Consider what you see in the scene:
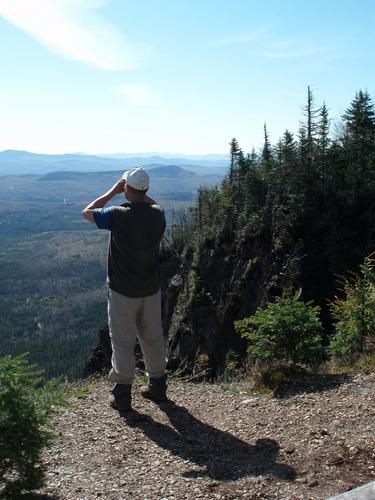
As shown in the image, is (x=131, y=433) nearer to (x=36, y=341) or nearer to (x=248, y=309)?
(x=248, y=309)

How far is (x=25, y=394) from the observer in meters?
4.36

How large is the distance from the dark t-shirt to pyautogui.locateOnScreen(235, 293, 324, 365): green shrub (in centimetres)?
198

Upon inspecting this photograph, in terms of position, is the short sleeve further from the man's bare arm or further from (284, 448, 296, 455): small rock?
(284, 448, 296, 455): small rock

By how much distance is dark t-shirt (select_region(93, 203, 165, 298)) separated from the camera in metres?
6.21

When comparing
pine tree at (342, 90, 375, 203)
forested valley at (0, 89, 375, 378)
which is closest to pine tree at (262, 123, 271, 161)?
forested valley at (0, 89, 375, 378)

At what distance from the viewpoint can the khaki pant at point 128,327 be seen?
6.42 metres

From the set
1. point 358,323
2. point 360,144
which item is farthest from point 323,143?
point 358,323

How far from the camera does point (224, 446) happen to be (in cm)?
546

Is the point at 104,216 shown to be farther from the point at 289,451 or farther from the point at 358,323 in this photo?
the point at 358,323

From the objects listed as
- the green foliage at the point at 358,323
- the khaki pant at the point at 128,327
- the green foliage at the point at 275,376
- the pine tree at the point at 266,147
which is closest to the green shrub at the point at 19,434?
the khaki pant at the point at 128,327

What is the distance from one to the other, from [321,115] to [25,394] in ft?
143

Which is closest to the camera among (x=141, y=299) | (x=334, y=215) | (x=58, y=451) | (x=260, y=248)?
(x=58, y=451)

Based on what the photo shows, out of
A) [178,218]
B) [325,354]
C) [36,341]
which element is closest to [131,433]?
[325,354]

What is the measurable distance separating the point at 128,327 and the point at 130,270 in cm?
78
